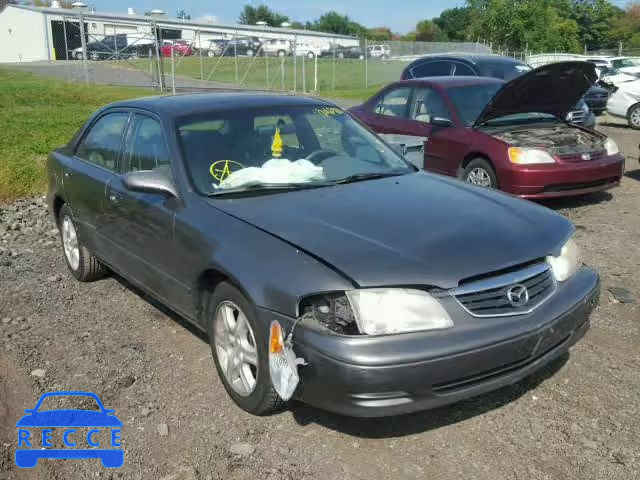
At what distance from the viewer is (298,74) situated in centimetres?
3103

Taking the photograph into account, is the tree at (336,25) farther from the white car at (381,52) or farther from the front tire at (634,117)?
the front tire at (634,117)

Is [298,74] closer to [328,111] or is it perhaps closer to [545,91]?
[545,91]

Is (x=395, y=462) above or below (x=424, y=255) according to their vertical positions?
below

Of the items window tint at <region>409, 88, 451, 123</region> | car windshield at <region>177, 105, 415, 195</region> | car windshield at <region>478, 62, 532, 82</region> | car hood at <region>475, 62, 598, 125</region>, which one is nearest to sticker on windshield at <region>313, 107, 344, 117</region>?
car windshield at <region>177, 105, 415, 195</region>

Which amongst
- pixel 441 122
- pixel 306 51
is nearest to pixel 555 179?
pixel 441 122

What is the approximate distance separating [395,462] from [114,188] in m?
2.79

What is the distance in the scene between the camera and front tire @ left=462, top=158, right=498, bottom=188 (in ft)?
25.0

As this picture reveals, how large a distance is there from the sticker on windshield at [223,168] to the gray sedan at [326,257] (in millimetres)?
10

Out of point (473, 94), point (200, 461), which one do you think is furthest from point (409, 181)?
point (473, 94)

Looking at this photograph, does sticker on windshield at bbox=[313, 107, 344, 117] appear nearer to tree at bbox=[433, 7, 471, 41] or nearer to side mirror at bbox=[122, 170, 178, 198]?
side mirror at bbox=[122, 170, 178, 198]

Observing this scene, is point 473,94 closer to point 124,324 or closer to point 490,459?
point 124,324

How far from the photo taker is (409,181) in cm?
428

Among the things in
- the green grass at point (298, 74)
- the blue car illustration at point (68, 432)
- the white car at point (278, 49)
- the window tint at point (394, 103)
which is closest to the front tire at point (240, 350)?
the blue car illustration at point (68, 432)

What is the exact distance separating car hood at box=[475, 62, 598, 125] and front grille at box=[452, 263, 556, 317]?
14.6 feet
